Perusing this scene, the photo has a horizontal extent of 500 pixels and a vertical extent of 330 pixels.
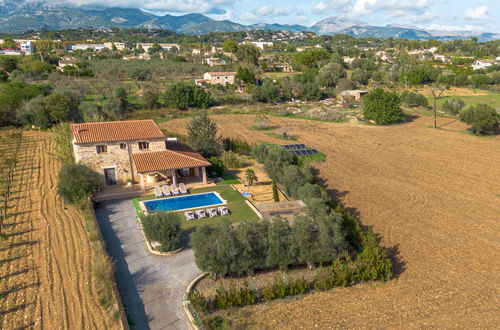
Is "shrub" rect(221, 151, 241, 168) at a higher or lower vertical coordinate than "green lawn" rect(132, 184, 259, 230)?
higher

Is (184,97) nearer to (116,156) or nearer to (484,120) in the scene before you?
(116,156)

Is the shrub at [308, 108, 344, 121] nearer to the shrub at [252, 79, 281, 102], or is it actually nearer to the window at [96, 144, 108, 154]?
the shrub at [252, 79, 281, 102]

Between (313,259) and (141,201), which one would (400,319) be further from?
(141,201)

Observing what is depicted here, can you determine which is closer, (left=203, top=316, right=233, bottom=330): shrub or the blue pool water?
(left=203, top=316, right=233, bottom=330): shrub

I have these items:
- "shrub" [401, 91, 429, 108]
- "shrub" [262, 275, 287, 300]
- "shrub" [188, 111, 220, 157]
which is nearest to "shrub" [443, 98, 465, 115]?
"shrub" [401, 91, 429, 108]

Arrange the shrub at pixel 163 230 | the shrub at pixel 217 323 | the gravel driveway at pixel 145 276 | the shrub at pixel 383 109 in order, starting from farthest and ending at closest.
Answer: the shrub at pixel 383 109
the shrub at pixel 163 230
the gravel driveway at pixel 145 276
the shrub at pixel 217 323

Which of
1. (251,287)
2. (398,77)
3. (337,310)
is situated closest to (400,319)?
(337,310)

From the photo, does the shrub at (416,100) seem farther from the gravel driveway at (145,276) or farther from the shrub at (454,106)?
the gravel driveway at (145,276)

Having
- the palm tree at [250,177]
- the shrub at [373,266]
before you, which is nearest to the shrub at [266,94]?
the palm tree at [250,177]
